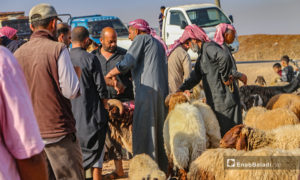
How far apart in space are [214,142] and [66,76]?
220cm

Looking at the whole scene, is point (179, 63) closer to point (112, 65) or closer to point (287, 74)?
point (112, 65)

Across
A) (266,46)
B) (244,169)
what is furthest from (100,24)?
(266,46)

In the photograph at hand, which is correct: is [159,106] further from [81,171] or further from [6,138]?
[6,138]

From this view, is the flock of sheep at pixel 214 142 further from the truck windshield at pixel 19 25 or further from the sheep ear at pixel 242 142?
the truck windshield at pixel 19 25

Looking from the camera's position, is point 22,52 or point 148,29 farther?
point 148,29

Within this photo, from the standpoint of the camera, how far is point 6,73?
1.72 meters

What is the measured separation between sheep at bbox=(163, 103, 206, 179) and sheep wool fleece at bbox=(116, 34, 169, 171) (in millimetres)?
430

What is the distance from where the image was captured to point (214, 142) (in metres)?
4.79

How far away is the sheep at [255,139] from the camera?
12.2ft

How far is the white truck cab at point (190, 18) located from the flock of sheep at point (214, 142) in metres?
10.2

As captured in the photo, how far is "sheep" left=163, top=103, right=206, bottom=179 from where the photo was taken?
14.4 ft

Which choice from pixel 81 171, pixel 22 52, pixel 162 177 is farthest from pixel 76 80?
pixel 162 177

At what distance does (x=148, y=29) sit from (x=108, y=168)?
2808 mm

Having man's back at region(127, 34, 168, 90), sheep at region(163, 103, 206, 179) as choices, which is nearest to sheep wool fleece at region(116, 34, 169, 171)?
man's back at region(127, 34, 168, 90)
